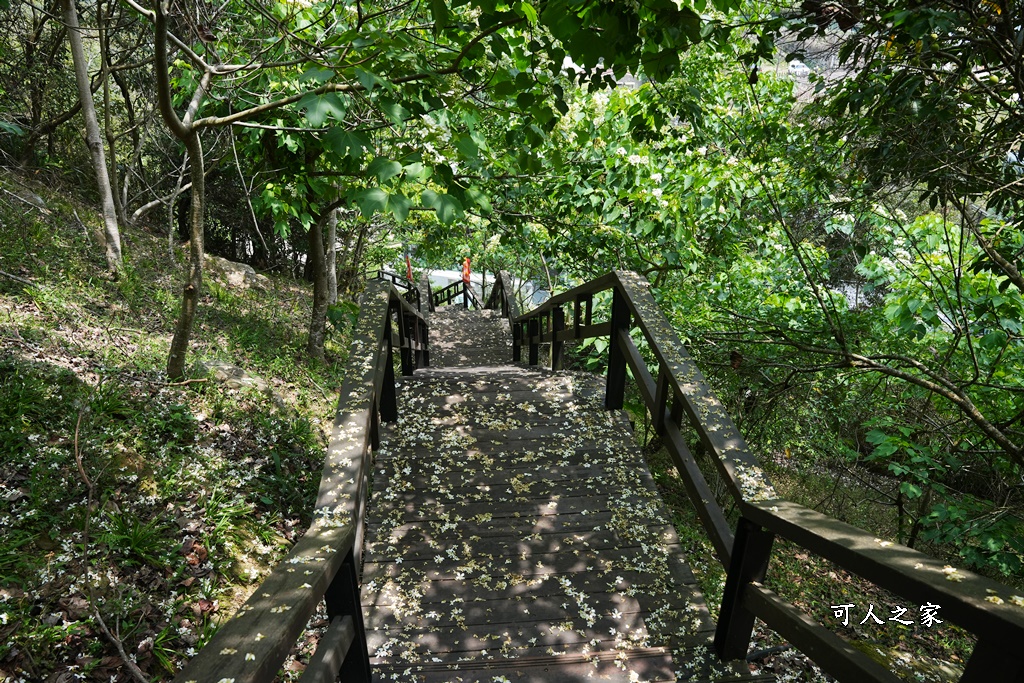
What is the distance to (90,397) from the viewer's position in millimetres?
3914

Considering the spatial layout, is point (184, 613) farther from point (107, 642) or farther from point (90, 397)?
point (90, 397)

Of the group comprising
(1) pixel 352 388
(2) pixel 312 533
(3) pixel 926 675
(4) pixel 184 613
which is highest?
(1) pixel 352 388

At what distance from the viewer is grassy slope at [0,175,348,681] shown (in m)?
2.60

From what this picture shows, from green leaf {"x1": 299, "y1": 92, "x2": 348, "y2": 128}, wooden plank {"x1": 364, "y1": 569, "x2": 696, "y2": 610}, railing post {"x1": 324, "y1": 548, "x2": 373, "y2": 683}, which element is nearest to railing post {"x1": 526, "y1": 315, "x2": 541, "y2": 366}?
wooden plank {"x1": 364, "y1": 569, "x2": 696, "y2": 610}

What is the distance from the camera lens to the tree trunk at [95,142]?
570 centimetres

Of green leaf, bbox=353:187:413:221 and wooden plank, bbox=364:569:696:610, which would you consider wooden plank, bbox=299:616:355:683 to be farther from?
green leaf, bbox=353:187:413:221

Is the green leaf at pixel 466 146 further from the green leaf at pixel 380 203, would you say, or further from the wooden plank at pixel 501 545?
the wooden plank at pixel 501 545

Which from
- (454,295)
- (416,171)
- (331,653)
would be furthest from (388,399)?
(454,295)

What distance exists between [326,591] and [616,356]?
2.83 m

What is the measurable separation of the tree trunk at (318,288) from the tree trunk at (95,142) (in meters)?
2.19

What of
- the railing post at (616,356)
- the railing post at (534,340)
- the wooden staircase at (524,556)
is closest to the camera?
the wooden staircase at (524,556)

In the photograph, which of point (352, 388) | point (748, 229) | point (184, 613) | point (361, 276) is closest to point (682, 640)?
point (352, 388)

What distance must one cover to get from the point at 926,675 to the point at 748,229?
14.8ft

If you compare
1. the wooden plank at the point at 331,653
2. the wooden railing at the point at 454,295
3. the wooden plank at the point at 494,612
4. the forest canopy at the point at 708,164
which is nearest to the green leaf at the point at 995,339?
the forest canopy at the point at 708,164
